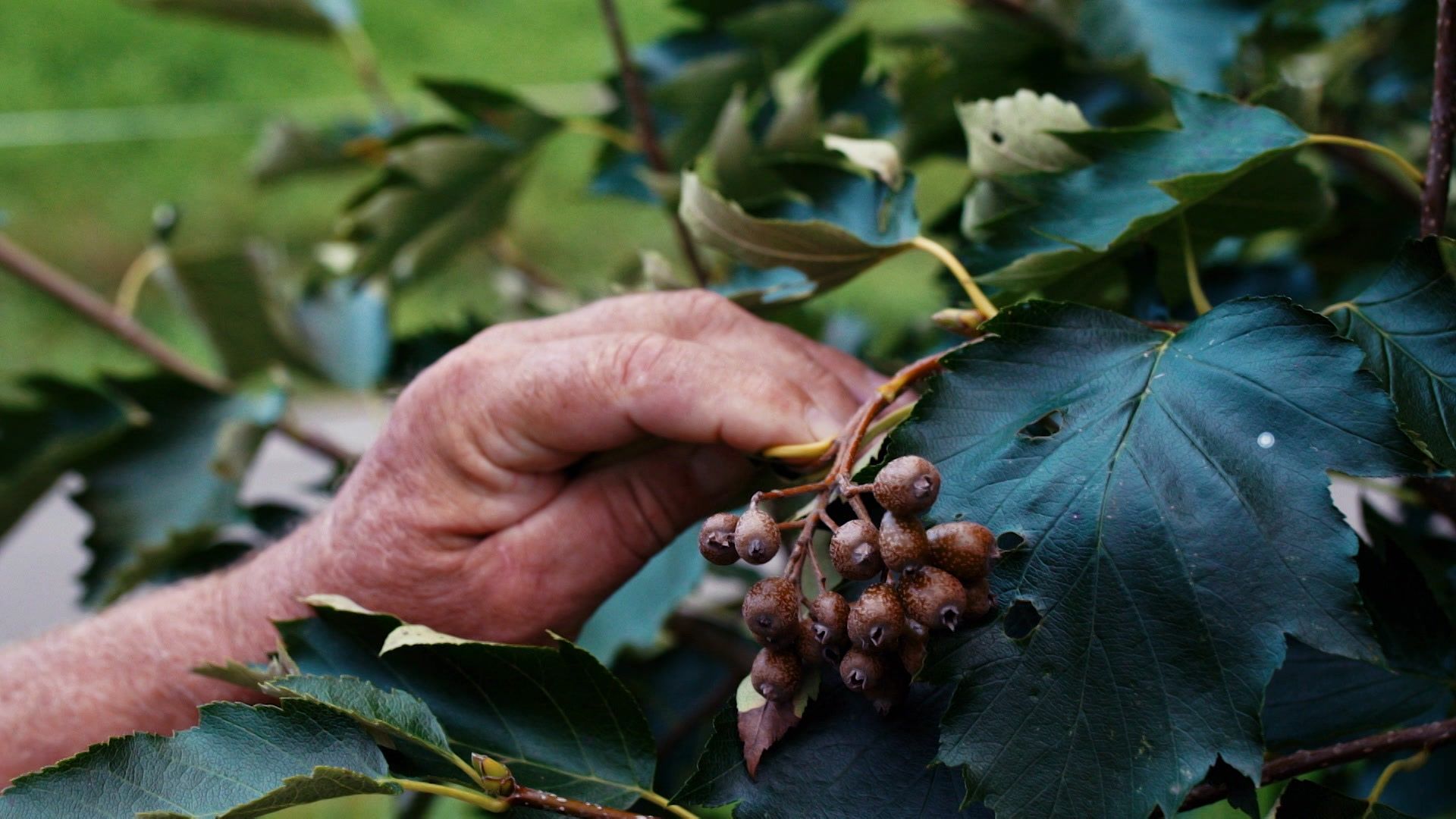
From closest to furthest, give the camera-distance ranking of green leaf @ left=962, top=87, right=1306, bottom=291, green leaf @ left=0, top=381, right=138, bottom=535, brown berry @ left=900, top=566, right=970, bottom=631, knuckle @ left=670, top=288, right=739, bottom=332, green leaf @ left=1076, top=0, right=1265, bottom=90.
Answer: brown berry @ left=900, top=566, right=970, bottom=631 → green leaf @ left=962, top=87, right=1306, bottom=291 → knuckle @ left=670, top=288, right=739, bottom=332 → green leaf @ left=1076, top=0, right=1265, bottom=90 → green leaf @ left=0, top=381, right=138, bottom=535

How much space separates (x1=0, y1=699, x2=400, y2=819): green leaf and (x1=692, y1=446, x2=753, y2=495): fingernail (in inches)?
11.7

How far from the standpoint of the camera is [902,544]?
573 millimetres

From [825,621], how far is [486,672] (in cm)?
24

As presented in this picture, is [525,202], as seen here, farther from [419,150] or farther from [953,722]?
[953,722]

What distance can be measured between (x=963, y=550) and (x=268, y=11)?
4.40ft

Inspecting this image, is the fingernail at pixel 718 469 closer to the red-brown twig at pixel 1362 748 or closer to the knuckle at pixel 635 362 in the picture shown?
the knuckle at pixel 635 362

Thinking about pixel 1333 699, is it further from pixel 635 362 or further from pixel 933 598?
pixel 635 362

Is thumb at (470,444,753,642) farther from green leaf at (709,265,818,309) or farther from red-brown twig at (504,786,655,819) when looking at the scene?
red-brown twig at (504,786,655,819)

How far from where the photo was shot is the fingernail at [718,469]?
858 millimetres

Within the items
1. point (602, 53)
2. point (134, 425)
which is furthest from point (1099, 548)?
point (602, 53)

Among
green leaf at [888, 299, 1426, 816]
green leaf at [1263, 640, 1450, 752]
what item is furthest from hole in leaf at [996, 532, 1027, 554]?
green leaf at [1263, 640, 1450, 752]

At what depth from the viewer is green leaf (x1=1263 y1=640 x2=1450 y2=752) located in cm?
74

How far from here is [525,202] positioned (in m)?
5.00


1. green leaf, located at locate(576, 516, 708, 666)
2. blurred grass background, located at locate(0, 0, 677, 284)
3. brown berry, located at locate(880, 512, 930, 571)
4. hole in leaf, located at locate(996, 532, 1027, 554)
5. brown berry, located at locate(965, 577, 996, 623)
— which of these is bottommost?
blurred grass background, located at locate(0, 0, 677, 284)
